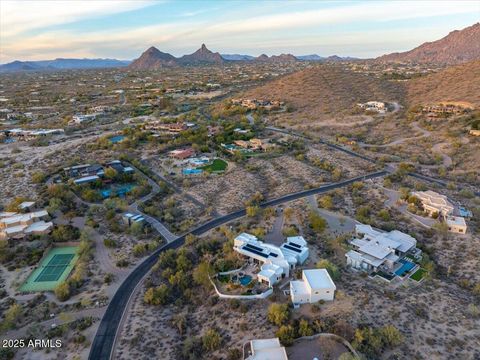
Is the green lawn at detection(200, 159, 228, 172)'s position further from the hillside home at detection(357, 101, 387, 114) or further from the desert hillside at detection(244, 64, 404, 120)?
the hillside home at detection(357, 101, 387, 114)

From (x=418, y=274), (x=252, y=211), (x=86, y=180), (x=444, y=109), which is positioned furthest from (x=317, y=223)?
(x=444, y=109)

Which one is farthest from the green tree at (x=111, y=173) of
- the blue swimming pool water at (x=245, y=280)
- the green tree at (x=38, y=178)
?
the blue swimming pool water at (x=245, y=280)

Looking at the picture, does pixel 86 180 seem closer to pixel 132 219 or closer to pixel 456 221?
pixel 132 219

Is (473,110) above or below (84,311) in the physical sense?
above

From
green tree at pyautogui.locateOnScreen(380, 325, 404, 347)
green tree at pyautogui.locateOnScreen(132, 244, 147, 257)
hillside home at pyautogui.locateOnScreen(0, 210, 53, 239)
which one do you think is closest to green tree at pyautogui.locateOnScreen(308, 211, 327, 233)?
green tree at pyautogui.locateOnScreen(380, 325, 404, 347)

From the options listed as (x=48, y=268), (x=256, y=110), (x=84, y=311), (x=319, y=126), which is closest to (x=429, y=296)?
(x=84, y=311)

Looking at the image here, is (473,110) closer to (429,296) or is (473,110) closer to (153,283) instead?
(429,296)

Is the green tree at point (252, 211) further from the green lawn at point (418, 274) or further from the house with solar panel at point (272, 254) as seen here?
the green lawn at point (418, 274)
